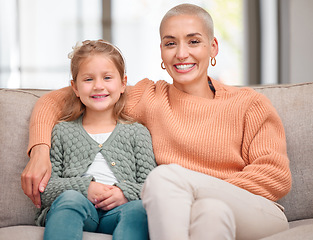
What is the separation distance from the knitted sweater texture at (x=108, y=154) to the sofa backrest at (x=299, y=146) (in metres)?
0.52

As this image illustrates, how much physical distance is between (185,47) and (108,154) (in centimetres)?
49

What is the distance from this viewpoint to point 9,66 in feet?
13.7

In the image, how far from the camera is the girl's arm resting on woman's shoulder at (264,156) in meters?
1.45

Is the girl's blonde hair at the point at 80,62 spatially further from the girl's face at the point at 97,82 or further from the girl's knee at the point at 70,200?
the girl's knee at the point at 70,200

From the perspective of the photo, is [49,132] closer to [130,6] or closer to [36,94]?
[36,94]

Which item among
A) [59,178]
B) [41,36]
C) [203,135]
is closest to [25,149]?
[59,178]

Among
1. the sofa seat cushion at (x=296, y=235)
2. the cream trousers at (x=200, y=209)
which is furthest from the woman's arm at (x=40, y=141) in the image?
the sofa seat cushion at (x=296, y=235)

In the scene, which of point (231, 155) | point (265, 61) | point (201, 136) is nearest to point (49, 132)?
point (201, 136)

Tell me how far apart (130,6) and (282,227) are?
11.3 feet

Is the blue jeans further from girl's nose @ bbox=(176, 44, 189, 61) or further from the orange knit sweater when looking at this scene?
girl's nose @ bbox=(176, 44, 189, 61)

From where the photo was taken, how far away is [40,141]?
1530 millimetres

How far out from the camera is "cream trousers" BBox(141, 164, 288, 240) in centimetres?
111

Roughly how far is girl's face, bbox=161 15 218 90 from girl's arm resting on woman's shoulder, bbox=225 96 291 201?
0.88 ft

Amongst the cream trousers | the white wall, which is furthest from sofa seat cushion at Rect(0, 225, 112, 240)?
the white wall
